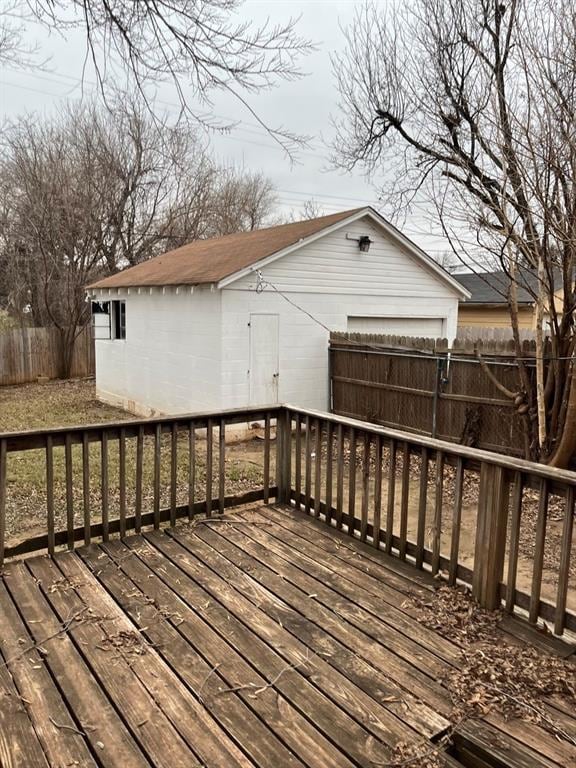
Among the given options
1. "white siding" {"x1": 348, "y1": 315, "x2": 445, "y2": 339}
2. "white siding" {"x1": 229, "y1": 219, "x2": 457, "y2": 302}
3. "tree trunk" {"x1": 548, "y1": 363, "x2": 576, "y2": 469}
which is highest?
"white siding" {"x1": 229, "y1": 219, "x2": 457, "y2": 302}

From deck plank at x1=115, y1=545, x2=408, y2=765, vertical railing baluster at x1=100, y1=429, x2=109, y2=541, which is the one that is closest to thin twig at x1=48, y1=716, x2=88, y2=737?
deck plank at x1=115, y1=545, x2=408, y2=765

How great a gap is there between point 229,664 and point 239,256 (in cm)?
827

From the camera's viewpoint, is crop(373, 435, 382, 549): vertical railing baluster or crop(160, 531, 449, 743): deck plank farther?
crop(373, 435, 382, 549): vertical railing baluster

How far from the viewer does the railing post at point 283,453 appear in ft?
15.2

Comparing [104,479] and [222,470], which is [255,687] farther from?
[222,470]

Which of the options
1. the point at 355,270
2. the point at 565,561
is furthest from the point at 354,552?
the point at 355,270

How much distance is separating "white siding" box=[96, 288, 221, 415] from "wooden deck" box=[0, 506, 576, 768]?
230 inches

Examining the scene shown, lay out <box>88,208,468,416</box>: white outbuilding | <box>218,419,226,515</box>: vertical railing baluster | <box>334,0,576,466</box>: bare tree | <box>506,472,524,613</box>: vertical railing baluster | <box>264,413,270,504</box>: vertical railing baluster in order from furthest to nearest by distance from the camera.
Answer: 1. <box>88,208,468,416</box>: white outbuilding
2. <box>334,0,576,466</box>: bare tree
3. <box>264,413,270,504</box>: vertical railing baluster
4. <box>218,419,226,515</box>: vertical railing baluster
5. <box>506,472,524,613</box>: vertical railing baluster

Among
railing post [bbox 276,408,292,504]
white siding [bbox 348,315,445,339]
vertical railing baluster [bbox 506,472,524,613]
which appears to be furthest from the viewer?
white siding [bbox 348,315,445,339]

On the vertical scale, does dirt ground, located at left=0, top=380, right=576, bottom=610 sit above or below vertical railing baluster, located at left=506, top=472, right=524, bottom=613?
below

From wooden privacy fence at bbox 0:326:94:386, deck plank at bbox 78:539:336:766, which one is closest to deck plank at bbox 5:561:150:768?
deck plank at bbox 78:539:336:766

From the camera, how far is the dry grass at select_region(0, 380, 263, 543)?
224 inches

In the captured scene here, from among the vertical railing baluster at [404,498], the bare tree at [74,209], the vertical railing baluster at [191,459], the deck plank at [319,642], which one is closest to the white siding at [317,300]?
the vertical railing baluster at [191,459]

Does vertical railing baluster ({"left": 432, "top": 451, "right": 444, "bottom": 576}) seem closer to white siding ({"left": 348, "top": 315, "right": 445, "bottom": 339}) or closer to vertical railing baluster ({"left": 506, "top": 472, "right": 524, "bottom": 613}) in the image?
vertical railing baluster ({"left": 506, "top": 472, "right": 524, "bottom": 613})
